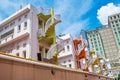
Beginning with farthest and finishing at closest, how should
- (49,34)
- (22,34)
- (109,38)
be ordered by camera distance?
(109,38) → (49,34) → (22,34)

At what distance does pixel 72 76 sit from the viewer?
11.1m

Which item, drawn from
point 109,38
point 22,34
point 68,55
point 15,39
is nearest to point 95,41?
point 109,38

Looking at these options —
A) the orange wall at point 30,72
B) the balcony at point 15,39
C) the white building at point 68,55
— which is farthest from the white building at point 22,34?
the white building at point 68,55

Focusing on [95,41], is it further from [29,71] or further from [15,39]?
[29,71]

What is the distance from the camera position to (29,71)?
7879 mm

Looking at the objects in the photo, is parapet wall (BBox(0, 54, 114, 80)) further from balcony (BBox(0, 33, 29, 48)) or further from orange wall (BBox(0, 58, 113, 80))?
balcony (BBox(0, 33, 29, 48))

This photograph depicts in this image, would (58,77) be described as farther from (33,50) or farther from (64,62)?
(64,62)

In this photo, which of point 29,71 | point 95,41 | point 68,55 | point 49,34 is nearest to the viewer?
point 29,71

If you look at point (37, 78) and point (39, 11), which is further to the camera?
point (39, 11)

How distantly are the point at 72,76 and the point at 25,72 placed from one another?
4.35 metres

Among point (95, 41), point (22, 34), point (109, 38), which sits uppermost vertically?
point (109, 38)

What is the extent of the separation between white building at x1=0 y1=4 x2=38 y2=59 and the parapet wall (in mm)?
7286

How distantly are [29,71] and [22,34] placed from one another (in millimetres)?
10792

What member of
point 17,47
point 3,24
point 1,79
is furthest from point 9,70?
point 3,24
